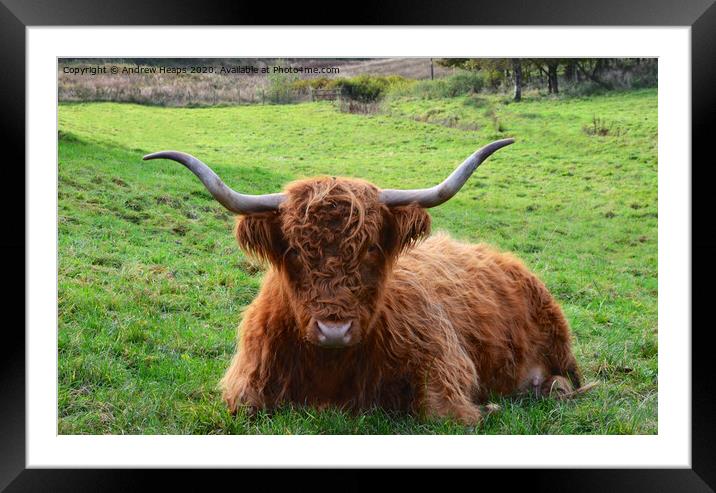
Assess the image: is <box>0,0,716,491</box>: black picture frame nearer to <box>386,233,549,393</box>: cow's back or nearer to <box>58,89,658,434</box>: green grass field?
<box>58,89,658,434</box>: green grass field

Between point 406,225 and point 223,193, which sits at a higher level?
point 223,193

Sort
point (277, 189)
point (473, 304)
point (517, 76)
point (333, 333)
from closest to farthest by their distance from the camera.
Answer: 1. point (333, 333)
2. point (517, 76)
3. point (473, 304)
4. point (277, 189)

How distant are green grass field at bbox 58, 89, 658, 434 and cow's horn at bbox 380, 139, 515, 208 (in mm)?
1092

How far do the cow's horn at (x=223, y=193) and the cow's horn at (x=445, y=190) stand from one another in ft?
1.79

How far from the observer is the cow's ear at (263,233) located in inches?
148

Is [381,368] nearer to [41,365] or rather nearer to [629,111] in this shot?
[41,365]

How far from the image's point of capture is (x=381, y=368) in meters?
4.00

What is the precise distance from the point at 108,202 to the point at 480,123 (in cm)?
242

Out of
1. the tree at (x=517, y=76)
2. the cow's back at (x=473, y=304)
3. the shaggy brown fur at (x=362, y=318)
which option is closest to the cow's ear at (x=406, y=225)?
the shaggy brown fur at (x=362, y=318)

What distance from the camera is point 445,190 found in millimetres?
3674

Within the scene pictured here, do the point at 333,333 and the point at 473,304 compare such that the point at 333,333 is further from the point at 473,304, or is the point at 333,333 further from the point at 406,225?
the point at 473,304
